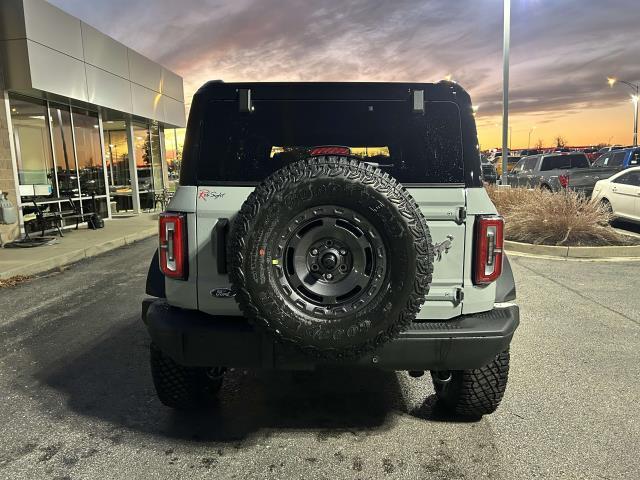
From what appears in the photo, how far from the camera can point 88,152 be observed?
15.6 metres

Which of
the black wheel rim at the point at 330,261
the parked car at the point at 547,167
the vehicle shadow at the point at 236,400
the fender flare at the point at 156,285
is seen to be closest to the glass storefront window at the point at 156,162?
the parked car at the point at 547,167

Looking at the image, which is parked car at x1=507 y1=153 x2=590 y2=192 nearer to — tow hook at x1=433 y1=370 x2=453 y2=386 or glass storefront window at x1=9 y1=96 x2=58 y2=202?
glass storefront window at x1=9 y1=96 x2=58 y2=202

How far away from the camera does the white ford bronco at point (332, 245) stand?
2.41 meters

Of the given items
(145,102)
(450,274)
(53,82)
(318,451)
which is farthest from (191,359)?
(145,102)

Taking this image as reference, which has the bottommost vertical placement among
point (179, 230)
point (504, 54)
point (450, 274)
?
point (450, 274)

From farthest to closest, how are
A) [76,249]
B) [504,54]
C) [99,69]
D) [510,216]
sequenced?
[504,54] → [99,69] → [510,216] → [76,249]

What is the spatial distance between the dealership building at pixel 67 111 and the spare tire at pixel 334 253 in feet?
35.8

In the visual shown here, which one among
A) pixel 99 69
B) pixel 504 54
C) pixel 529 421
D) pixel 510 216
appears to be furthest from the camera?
pixel 504 54

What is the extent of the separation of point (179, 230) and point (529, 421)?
2.56 meters

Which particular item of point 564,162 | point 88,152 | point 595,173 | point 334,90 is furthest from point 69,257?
point 564,162

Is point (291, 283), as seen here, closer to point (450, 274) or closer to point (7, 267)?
point (450, 274)

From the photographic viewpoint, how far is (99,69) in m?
14.7

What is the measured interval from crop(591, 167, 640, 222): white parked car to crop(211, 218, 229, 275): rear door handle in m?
10.9

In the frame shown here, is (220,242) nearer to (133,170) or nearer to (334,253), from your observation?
(334,253)
